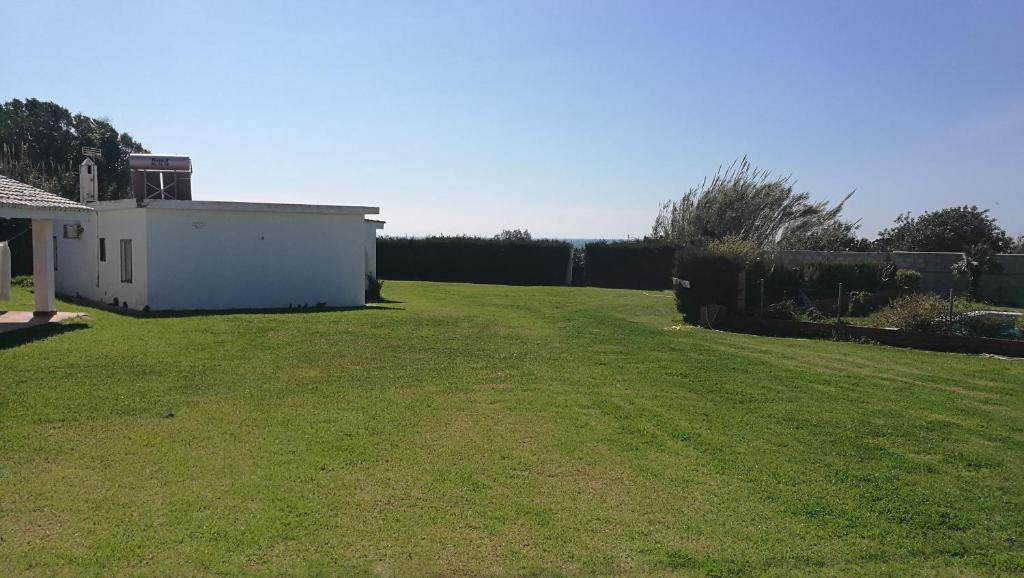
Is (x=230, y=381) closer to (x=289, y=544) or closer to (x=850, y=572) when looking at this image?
(x=289, y=544)

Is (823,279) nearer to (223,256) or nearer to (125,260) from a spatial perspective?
(223,256)

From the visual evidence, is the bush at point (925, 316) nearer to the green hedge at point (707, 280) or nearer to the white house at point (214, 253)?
the green hedge at point (707, 280)

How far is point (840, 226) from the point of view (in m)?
37.9

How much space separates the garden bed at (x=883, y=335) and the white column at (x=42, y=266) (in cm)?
1306

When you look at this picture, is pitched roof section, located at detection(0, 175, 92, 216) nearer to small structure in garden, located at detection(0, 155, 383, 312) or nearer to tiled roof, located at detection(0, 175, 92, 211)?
tiled roof, located at detection(0, 175, 92, 211)

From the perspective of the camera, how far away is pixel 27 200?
12930mm

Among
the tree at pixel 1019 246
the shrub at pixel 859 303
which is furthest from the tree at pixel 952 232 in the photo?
the shrub at pixel 859 303

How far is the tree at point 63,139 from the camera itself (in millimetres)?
44938

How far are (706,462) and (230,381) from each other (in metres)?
5.80

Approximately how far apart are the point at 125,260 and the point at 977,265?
2280 centimetres

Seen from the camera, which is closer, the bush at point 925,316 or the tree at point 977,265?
the bush at point 925,316

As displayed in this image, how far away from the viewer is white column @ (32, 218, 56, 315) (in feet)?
44.7


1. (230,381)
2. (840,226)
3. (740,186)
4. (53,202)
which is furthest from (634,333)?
(840,226)

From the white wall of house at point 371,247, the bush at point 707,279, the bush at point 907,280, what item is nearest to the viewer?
the bush at point 707,279
